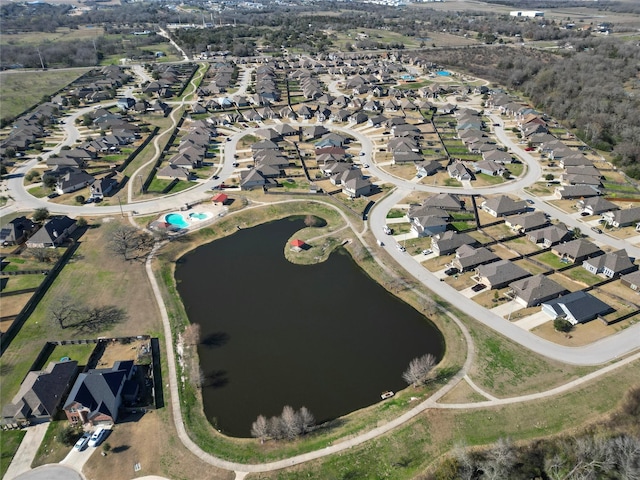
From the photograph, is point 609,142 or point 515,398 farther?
point 609,142

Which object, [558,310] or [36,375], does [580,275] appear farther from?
[36,375]

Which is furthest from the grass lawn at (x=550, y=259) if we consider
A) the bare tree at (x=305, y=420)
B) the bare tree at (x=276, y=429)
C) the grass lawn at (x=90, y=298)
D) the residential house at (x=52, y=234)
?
the residential house at (x=52, y=234)

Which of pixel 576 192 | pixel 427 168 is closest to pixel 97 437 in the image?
pixel 427 168

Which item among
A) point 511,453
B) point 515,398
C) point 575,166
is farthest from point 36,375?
point 575,166

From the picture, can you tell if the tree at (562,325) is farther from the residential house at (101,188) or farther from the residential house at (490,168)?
the residential house at (101,188)

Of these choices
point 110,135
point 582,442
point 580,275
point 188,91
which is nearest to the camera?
point 582,442

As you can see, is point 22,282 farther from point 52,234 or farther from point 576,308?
point 576,308
